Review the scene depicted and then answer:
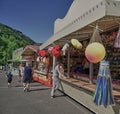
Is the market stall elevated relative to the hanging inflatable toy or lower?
elevated

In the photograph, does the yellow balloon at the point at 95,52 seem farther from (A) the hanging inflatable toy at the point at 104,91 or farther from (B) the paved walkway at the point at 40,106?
(B) the paved walkway at the point at 40,106

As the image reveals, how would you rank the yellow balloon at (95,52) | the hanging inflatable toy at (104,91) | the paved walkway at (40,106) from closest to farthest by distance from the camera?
the yellow balloon at (95,52)
the hanging inflatable toy at (104,91)
the paved walkway at (40,106)

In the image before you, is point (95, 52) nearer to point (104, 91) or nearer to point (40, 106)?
point (104, 91)

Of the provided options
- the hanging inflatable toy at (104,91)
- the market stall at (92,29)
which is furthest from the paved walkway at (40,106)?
the hanging inflatable toy at (104,91)

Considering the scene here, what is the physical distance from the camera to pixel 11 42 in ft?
212

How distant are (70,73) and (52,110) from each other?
19.8 ft

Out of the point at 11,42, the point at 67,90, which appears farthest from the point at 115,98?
the point at 11,42

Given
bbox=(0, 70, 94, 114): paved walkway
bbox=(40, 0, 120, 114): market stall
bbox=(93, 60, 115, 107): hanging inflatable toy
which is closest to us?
bbox=(40, 0, 120, 114): market stall

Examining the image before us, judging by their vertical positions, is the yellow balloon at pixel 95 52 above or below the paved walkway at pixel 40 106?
above

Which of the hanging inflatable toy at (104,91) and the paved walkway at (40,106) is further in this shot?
the paved walkway at (40,106)

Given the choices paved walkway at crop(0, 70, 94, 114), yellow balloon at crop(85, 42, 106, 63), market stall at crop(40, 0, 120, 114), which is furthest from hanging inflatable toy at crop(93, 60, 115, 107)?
paved walkway at crop(0, 70, 94, 114)

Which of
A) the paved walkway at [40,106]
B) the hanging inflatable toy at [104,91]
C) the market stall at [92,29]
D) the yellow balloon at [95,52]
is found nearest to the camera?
the yellow balloon at [95,52]

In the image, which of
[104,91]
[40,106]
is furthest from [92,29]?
[40,106]

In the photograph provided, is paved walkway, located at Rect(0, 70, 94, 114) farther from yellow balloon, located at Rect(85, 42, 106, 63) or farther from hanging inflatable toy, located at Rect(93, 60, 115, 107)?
yellow balloon, located at Rect(85, 42, 106, 63)
